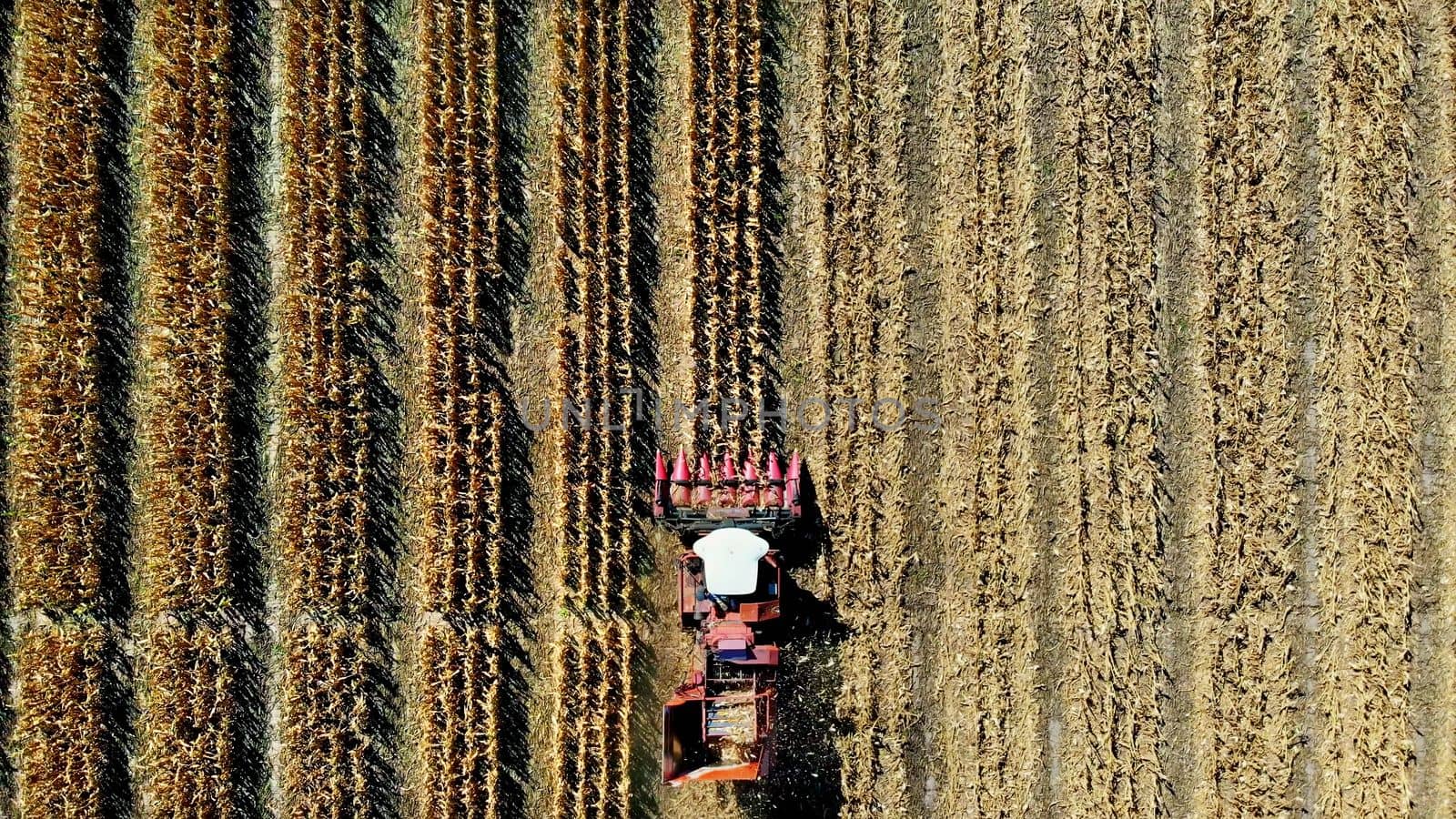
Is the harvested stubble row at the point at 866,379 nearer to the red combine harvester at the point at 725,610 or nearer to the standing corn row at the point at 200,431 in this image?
the red combine harvester at the point at 725,610

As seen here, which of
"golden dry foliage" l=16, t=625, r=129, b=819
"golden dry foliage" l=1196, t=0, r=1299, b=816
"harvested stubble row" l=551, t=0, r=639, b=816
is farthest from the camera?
"golden dry foliage" l=1196, t=0, r=1299, b=816

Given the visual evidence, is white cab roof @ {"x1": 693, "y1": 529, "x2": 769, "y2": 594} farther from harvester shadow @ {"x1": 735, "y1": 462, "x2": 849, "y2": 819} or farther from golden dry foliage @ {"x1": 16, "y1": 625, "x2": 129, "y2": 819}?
golden dry foliage @ {"x1": 16, "y1": 625, "x2": 129, "y2": 819}

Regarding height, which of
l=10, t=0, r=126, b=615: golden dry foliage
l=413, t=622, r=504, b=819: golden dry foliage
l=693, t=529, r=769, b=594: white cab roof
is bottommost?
l=413, t=622, r=504, b=819: golden dry foliage

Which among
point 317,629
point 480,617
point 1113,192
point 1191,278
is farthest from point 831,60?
point 317,629

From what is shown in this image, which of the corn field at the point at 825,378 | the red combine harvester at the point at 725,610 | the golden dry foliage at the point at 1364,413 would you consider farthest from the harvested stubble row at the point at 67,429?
the golden dry foliage at the point at 1364,413

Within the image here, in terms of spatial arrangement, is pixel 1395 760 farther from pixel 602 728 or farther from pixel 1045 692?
pixel 602 728

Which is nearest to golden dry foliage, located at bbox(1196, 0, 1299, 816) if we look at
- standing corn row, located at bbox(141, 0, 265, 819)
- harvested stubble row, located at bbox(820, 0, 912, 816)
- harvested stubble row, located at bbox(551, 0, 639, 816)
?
harvested stubble row, located at bbox(820, 0, 912, 816)

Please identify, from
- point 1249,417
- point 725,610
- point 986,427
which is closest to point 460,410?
point 725,610
